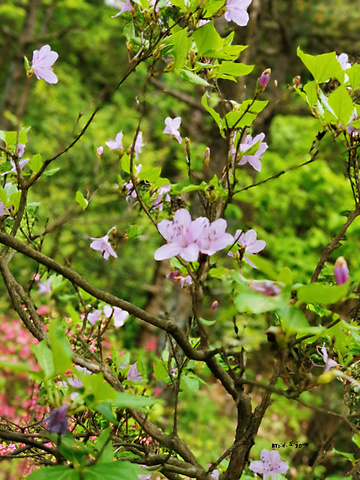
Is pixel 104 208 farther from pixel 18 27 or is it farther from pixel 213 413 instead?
pixel 18 27

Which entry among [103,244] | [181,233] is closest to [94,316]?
[103,244]

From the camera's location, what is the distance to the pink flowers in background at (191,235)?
80cm

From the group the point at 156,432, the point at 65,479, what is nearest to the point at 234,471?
the point at 156,432

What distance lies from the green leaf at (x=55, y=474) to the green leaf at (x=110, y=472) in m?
0.02

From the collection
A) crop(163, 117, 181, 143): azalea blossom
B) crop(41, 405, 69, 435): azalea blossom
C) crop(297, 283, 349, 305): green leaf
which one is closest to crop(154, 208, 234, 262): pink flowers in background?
crop(297, 283, 349, 305): green leaf

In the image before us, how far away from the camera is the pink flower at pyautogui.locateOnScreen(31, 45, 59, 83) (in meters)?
1.15

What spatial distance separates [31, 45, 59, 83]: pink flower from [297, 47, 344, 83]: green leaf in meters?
0.59

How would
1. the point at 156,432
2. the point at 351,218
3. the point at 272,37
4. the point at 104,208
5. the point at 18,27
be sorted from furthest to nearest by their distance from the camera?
1. the point at 18,27
2. the point at 272,37
3. the point at 104,208
4. the point at 351,218
5. the point at 156,432

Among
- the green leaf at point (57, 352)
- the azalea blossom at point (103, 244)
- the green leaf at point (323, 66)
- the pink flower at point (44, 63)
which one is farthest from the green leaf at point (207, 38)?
the green leaf at point (57, 352)

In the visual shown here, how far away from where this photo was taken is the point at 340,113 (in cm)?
101

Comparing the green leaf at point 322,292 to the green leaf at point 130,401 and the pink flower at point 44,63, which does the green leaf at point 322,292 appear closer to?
the green leaf at point 130,401

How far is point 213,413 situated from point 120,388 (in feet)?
19.8

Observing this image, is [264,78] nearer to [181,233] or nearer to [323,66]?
[323,66]

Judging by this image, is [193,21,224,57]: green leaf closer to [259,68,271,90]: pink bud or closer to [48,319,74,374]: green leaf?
[259,68,271,90]: pink bud
